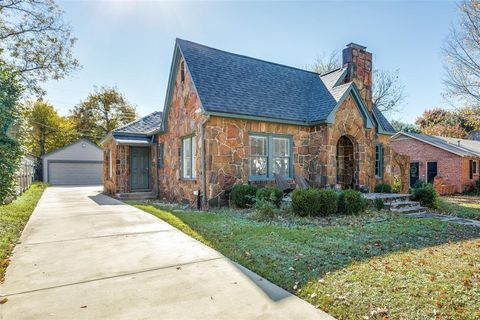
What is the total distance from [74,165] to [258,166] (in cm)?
2553

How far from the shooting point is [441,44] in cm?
1689

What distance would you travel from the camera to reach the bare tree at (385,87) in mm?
27156

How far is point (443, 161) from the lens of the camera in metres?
21.1

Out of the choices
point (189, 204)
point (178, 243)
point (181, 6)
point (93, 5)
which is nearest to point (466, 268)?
point (178, 243)

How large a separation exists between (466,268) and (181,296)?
3819mm

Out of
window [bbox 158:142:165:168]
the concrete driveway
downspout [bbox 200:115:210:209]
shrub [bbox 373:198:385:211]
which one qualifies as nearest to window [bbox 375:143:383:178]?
shrub [bbox 373:198:385:211]

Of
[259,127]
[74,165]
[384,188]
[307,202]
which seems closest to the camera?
[307,202]

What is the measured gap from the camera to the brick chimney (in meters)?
12.3

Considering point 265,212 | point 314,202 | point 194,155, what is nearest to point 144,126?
point 194,155

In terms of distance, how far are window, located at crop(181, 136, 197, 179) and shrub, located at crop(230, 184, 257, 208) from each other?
7.18 ft

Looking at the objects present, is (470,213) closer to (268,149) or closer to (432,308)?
(268,149)

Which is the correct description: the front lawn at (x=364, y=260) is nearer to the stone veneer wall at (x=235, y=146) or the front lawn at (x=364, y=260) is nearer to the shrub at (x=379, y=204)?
the shrub at (x=379, y=204)

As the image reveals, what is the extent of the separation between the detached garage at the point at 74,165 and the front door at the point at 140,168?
17.5 metres

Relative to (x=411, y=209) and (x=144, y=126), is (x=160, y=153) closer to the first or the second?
(x=144, y=126)
